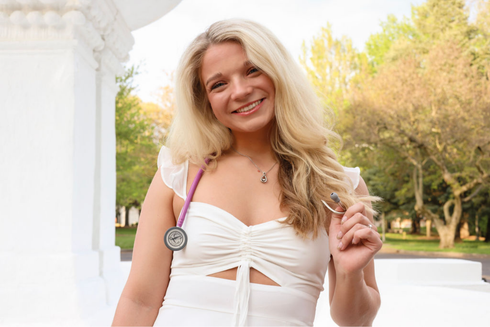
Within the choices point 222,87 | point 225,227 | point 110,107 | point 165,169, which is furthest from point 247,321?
point 110,107

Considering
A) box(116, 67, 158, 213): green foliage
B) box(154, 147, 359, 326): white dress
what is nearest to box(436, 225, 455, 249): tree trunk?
box(116, 67, 158, 213): green foliage

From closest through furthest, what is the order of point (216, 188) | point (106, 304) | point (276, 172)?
point (216, 188), point (276, 172), point (106, 304)

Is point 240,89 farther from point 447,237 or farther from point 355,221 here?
point 447,237

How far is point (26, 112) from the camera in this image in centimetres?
348

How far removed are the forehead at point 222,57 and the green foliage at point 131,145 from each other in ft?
50.6

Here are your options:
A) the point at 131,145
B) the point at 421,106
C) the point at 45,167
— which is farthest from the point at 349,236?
the point at 421,106

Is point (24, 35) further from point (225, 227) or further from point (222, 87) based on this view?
point (225, 227)

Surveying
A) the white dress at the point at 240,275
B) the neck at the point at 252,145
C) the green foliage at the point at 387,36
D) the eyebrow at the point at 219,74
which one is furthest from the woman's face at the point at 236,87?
the green foliage at the point at 387,36

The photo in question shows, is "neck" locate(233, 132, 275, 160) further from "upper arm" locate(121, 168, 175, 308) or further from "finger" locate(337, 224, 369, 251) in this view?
"finger" locate(337, 224, 369, 251)

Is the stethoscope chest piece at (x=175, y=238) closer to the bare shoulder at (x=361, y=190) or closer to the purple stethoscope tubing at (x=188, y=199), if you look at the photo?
the purple stethoscope tubing at (x=188, y=199)

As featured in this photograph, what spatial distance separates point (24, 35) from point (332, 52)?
700 inches

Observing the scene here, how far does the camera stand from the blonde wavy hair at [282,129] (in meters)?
1.48

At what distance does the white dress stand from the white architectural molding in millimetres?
2224

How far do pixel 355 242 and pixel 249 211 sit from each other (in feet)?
1.25
